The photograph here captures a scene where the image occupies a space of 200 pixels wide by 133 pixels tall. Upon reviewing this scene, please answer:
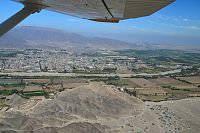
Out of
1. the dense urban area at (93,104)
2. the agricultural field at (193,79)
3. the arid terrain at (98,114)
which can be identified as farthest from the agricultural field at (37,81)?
the agricultural field at (193,79)

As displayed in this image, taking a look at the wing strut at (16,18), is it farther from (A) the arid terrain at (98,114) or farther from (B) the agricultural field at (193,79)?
(B) the agricultural field at (193,79)

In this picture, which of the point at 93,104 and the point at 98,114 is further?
the point at 93,104

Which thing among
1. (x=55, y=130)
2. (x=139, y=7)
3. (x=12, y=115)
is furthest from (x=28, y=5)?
(x=12, y=115)

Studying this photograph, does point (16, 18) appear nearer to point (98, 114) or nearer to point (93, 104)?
point (98, 114)

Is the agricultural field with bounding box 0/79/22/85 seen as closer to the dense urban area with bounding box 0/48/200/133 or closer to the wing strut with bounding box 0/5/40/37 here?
the dense urban area with bounding box 0/48/200/133

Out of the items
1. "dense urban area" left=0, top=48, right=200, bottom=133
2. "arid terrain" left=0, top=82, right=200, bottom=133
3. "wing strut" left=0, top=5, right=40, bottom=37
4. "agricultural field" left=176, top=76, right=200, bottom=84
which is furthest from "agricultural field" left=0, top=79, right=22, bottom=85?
"wing strut" left=0, top=5, right=40, bottom=37

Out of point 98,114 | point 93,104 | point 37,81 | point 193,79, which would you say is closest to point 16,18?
point 98,114

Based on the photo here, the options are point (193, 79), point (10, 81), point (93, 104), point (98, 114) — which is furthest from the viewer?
point (193, 79)
